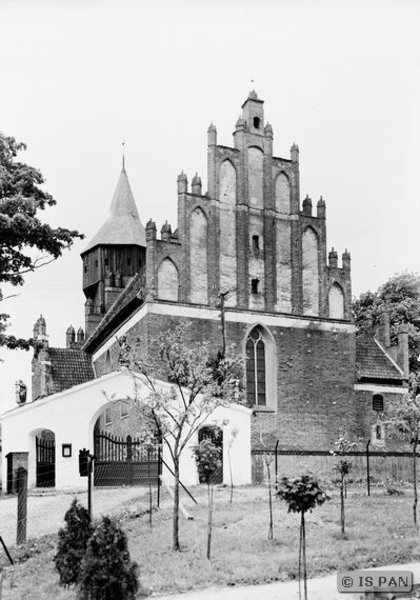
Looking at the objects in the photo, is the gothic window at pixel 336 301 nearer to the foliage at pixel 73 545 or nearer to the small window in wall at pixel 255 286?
the small window in wall at pixel 255 286

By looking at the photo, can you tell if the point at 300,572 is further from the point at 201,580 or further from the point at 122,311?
the point at 122,311

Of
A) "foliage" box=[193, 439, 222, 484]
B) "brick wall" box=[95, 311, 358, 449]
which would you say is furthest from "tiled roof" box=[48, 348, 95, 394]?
"foliage" box=[193, 439, 222, 484]

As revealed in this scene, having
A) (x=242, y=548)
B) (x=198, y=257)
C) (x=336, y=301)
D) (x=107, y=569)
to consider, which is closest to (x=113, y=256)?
(x=198, y=257)

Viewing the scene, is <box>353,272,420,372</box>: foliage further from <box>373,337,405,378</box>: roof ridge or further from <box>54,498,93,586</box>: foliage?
<box>54,498,93,586</box>: foliage

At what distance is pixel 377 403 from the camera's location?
41844 mm

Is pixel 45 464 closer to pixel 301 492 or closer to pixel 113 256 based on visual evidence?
pixel 301 492

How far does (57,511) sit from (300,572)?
1122cm

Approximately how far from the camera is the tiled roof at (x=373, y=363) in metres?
42.0

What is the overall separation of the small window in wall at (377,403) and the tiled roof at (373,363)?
2.89 ft

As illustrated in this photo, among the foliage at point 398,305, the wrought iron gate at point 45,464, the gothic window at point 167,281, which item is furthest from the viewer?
the foliage at point 398,305

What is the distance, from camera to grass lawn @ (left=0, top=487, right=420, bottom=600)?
55.6 ft

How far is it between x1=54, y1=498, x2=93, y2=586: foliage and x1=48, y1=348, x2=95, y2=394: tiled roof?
2970 cm

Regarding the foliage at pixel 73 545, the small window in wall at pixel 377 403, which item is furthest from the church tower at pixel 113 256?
the foliage at pixel 73 545

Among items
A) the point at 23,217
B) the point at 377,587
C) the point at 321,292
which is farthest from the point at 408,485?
the point at 377,587
